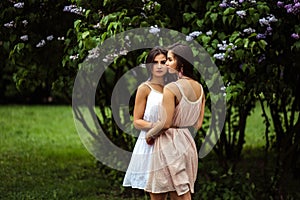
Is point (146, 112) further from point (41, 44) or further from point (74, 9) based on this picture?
point (41, 44)

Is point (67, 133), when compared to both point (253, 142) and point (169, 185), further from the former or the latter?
point (169, 185)

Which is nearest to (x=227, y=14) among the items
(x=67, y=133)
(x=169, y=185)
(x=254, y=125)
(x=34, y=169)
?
(x=169, y=185)

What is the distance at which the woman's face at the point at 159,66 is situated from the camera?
15.8 feet

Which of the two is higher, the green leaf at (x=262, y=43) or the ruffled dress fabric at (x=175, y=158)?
the green leaf at (x=262, y=43)

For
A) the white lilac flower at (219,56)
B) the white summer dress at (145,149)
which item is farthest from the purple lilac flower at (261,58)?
the white summer dress at (145,149)

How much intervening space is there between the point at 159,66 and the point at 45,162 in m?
4.79

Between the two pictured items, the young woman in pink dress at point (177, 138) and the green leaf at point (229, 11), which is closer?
the young woman in pink dress at point (177, 138)

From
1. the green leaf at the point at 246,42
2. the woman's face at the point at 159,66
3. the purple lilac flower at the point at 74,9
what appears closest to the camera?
the woman's face at the point at 159,66

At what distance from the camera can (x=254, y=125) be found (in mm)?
13961

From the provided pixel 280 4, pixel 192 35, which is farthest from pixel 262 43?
pixel 192 35

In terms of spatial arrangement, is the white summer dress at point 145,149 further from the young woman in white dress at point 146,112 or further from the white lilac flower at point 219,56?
the white lilac flower at point 219,56

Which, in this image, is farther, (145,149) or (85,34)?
(85,34)

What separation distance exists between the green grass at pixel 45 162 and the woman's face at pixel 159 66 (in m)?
2.54

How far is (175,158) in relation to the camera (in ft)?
15.4
